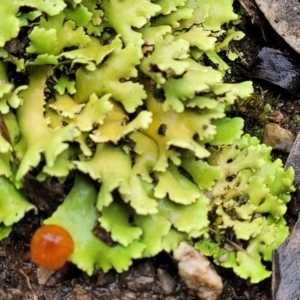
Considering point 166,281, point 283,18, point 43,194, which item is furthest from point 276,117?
point 43,194

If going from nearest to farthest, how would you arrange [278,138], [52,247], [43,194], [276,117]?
[52,247], [43,194], [278,138], [276,117]

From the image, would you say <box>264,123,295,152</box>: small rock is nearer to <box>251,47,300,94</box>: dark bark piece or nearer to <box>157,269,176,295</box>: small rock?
<box>251,47,300,94</box>: dark bark piece

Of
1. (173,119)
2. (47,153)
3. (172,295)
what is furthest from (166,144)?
(172,295)

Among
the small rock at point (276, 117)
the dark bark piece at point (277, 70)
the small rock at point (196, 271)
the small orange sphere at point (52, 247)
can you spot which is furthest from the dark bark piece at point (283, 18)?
the small orange sphere at point (52, 247)

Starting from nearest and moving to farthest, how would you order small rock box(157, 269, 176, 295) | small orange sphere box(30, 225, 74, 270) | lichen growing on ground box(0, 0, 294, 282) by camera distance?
1. small orange sphere box(30, 225, 74, 270)
2. lichen growing on ground box(0, 0, 294, 282)
3. small rock box(157, 269, 176, 295)

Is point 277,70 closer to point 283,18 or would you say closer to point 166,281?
point 283,18

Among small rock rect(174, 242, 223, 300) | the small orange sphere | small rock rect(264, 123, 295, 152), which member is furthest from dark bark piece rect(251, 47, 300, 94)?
the small orange sphere
